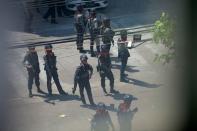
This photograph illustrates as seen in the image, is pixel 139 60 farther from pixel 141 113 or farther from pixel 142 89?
pixel 141 113

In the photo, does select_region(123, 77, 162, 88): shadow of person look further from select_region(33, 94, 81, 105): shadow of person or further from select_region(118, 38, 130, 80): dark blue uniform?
select_region(33, 94, 81, 105): shadow of person

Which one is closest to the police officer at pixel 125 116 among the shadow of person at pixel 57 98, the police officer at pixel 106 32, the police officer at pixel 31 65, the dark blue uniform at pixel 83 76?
the dark blue uniform at pixel 83 76

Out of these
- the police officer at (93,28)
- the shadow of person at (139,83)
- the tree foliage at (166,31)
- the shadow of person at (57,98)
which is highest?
the tree foliage at (166,31)

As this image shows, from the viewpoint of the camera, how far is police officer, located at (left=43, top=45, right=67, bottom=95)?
16.8 meters

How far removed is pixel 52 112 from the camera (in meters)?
16.2

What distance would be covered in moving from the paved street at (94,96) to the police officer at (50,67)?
282 mm

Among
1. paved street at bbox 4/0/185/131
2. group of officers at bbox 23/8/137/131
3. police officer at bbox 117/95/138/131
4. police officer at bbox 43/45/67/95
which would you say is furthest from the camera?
police officer at bbox 43/45/67/95

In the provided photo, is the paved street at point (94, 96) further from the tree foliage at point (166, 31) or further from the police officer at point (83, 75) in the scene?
the tree foliage at point (166, 31)

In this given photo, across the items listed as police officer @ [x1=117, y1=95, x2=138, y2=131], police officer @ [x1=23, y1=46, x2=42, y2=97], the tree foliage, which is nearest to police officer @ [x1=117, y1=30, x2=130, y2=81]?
police officer @ [x1=23, y1=46, x2=42, y2=97]

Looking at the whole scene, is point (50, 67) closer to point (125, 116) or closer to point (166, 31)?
point (125, 116)

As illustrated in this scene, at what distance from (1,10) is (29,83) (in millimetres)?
7057

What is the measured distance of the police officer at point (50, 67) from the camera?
16844mm

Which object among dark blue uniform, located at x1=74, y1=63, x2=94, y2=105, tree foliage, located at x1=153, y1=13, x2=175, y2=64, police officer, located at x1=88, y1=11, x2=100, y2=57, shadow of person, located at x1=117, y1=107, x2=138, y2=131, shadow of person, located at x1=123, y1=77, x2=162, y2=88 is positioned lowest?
shadow of person, located at x1=123, y1=77, x2=162, y2=88

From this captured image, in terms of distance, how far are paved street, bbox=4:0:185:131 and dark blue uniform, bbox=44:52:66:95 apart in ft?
0.93
